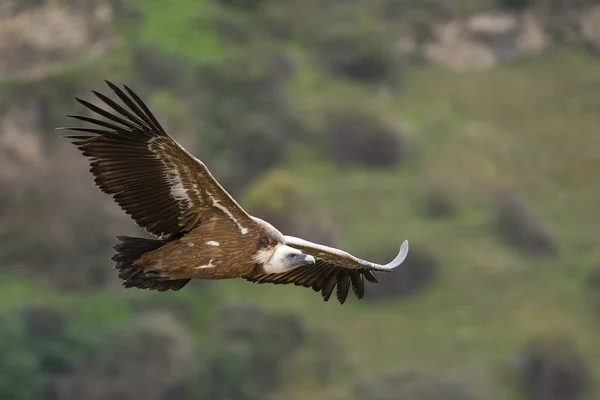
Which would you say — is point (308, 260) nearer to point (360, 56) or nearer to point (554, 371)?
point (554, 371)

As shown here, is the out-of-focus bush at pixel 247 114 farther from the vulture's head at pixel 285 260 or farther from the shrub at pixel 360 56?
the vulture's head at pixel 285 260

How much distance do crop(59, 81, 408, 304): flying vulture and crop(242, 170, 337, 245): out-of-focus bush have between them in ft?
137

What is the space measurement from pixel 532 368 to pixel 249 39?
92.4ft

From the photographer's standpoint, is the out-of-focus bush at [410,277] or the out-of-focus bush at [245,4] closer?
the out-of-focus bush at [410,277]

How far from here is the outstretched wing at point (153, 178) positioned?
47.2ft

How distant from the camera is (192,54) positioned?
2825 inches

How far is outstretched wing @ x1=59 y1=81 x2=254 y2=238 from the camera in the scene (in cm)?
1440

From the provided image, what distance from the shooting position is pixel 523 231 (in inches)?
2484

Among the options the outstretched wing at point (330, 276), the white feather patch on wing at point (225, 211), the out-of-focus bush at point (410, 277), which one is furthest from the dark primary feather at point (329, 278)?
the out-of-focus bush at point (410, 277)

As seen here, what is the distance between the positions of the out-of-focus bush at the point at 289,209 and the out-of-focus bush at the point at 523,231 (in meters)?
7.01

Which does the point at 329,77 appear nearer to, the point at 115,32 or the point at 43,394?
the point at 115,32

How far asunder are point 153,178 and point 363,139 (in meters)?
56.6

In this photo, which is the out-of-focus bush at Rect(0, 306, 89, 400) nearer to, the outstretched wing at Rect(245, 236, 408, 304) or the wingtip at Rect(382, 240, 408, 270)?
the outstretched wing at Rect(245, 236, 408, 304)

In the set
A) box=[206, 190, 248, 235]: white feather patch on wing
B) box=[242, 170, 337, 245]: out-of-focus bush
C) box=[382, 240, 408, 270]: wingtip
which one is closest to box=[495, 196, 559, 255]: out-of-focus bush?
box=[242, 170, 337, 245]: out-of-focus bush
